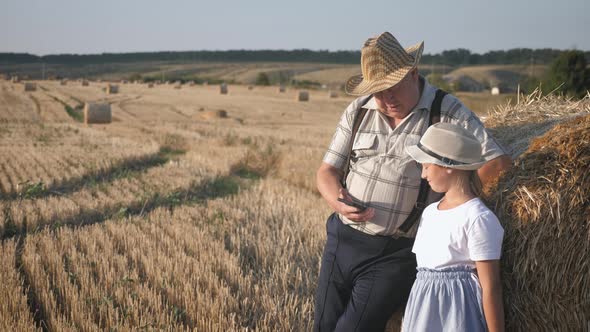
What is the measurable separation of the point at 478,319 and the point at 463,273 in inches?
8.8

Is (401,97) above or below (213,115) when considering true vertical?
above

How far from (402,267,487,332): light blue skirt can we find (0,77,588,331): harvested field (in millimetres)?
439

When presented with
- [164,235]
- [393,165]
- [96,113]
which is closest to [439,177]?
[393,165]

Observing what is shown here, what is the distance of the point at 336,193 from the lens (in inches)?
136

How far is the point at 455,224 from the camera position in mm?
2729

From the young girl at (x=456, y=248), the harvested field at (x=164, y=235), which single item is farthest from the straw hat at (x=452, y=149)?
Result: the harvested field at (x=164, y=235)

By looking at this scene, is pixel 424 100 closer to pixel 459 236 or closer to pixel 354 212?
pixel 354 212

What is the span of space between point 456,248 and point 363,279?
0.75 meters

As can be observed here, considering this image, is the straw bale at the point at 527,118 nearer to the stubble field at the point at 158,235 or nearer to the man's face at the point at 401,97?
the man's face at the point at 401,97

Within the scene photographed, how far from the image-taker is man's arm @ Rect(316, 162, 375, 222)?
3238mm

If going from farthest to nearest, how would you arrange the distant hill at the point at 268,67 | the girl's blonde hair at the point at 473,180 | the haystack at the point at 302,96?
the distant hill at the point at 268,67 → the haystack at the point at 302,96 → the girl's blonde hair at the point at 473,180

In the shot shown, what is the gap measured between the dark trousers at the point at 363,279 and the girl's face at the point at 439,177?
56cm

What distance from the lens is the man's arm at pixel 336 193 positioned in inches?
127

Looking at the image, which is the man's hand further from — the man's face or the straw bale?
the straw bale
